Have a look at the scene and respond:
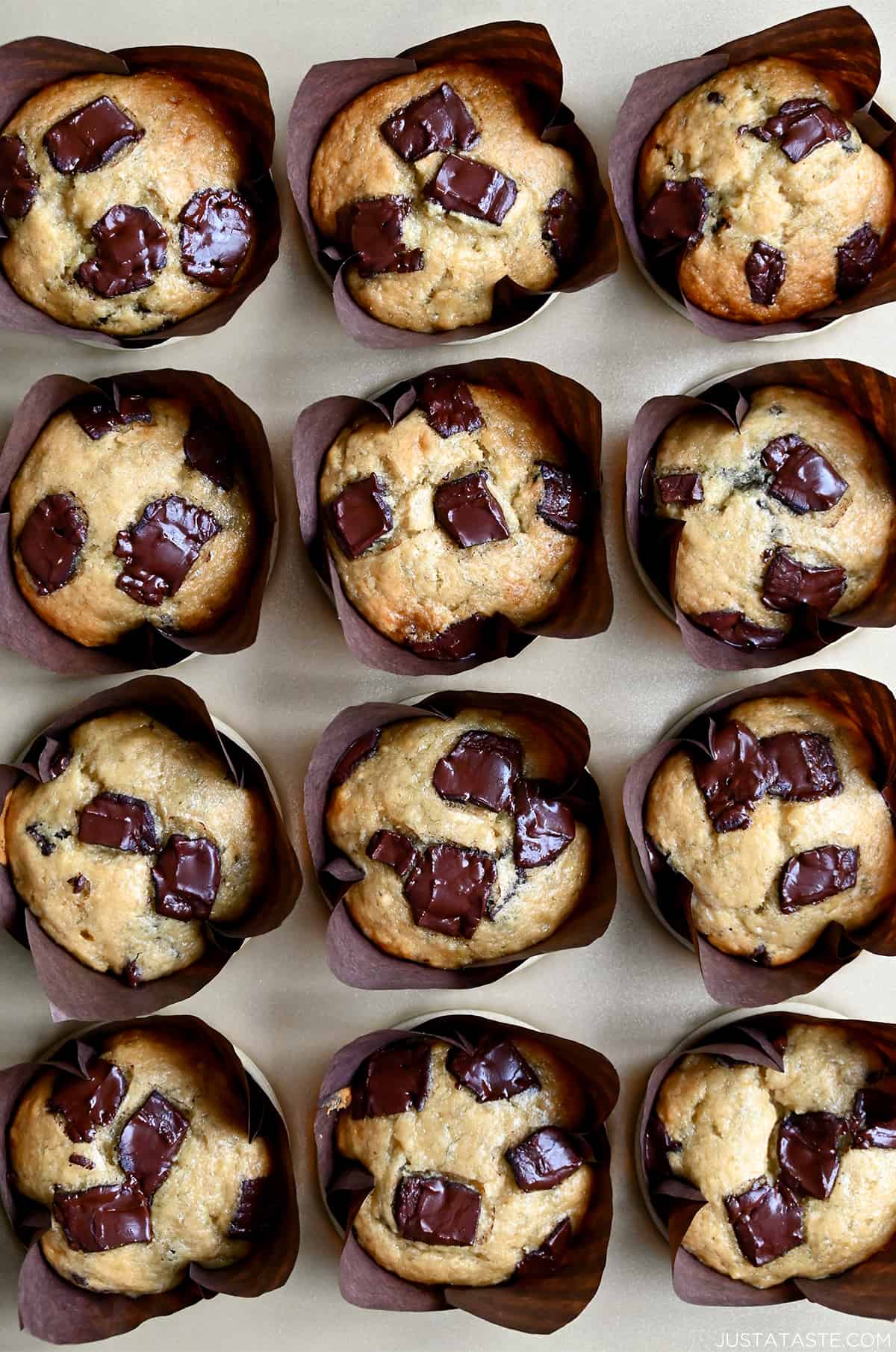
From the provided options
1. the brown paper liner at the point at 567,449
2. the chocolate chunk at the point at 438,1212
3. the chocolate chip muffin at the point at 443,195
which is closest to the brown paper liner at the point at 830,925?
the brown paper liner at the point at 567,449

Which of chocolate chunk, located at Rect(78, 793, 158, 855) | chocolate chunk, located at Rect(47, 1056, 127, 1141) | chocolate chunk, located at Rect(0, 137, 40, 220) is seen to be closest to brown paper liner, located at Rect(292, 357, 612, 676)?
chocolate chunk, located at Rect(78, 793, 158, 855)

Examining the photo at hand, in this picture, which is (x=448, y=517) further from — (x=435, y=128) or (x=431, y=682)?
(x=435, y=128)

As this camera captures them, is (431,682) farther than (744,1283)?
Yes

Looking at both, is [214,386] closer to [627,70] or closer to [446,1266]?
[627,70]

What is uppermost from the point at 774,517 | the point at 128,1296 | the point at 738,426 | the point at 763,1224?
the point at 738,426

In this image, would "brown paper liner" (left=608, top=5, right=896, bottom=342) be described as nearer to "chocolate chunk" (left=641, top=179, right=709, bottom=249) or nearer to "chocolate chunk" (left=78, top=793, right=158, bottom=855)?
"chocolate chunk" (left=641, top=179, right=709, bottom=249)

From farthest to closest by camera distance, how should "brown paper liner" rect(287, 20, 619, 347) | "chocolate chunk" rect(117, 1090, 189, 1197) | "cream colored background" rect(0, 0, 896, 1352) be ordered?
1. "cream colored background" rect(0, 0, 896, 1352)
2. "chocolate chunk" rect(117, 1090, 189, 1197)
3. "brown paper liner" rect(287, 20, 619, 347)

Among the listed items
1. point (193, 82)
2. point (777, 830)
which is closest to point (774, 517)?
point (777, 830)
